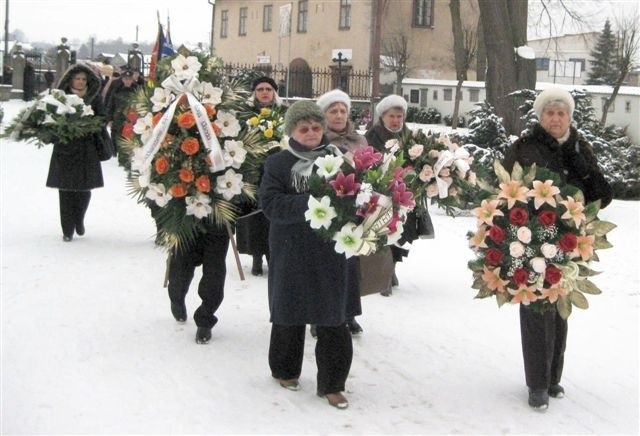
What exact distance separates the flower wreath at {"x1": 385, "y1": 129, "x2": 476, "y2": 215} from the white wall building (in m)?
25.8

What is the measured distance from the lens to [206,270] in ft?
21.8

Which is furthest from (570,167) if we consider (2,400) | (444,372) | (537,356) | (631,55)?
(631,55)

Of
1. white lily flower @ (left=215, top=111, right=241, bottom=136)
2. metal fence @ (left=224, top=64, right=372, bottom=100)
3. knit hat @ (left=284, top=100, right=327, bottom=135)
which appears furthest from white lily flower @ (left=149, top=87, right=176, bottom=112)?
metal fence @ (left=224, top=64, right=372, bottom=100)

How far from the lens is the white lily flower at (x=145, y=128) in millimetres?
6512

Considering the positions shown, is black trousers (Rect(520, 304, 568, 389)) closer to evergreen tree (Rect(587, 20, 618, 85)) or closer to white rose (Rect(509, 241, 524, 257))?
white rose (Rect(509, 241, 524, 257))

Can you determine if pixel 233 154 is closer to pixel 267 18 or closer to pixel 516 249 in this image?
pixel 516 249

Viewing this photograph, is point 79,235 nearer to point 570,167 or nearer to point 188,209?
point 188,209

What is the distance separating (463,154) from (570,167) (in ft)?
5.06

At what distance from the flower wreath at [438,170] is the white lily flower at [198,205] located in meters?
1.56

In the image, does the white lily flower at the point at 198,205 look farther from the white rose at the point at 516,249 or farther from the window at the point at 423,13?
the window at the point at 423,13

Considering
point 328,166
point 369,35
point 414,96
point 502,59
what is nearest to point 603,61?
point 414,96

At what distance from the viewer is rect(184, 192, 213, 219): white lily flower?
6.40m

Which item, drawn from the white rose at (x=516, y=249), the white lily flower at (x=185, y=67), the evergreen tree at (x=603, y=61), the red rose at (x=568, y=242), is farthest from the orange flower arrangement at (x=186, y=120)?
the evergreen tree at (x=603, y=61)

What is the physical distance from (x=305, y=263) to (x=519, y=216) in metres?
1.30
